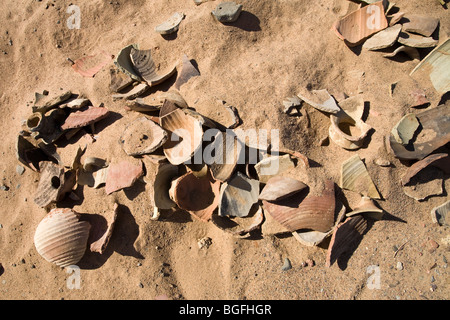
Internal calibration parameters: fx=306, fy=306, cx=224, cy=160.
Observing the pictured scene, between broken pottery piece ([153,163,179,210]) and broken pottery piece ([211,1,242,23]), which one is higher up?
broken pottery piece ([211,1,242,23])

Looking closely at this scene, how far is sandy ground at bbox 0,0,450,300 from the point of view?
187 cm

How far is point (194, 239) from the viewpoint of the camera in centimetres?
200

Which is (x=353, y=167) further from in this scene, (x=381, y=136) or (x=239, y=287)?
(x=239, y=287)

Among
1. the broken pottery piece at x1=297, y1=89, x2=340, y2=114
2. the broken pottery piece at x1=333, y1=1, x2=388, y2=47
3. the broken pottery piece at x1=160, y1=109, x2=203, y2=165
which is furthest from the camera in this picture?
the broken pottery piece at x1=333, y1=1, x2=388, y2=47

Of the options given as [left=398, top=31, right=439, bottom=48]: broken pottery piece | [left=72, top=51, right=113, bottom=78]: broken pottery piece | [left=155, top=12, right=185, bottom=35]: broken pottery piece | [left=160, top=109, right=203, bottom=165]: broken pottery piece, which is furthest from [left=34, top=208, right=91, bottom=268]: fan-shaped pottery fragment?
[left=398, top=31, right=439, bottom=48]: broken pottery piece

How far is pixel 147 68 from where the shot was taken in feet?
7.73

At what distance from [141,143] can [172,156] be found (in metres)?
0.23

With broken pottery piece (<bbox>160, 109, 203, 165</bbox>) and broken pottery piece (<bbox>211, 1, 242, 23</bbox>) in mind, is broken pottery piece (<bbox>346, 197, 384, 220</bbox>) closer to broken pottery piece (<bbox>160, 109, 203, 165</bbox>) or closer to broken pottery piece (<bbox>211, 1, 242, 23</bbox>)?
broken pottery piece (<bbox>160, 109, 203, 165</bbox>)

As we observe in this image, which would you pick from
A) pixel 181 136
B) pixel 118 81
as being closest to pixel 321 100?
pixel 181 136

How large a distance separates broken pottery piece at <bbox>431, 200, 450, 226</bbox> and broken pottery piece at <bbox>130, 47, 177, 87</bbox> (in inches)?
78.9

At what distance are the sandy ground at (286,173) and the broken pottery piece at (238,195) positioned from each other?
18 cm

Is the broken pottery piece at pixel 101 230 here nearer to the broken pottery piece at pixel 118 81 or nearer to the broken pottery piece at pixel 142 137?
the broken pottery piece at pixel 142 137

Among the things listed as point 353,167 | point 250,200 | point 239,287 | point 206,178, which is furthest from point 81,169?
point 353,167

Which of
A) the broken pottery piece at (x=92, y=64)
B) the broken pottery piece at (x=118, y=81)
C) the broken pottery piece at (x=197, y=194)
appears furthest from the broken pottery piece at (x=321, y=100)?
the broken pottery piece at (x=92, y=64)
